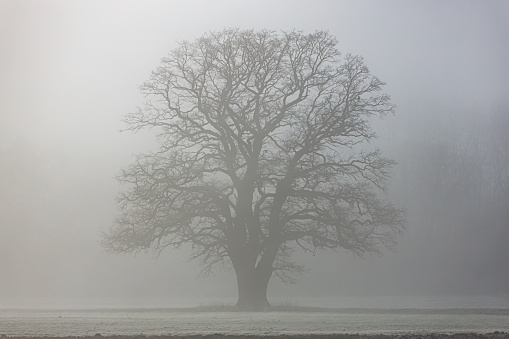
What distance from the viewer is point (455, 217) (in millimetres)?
55281

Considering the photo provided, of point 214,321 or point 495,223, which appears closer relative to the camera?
point 214,321

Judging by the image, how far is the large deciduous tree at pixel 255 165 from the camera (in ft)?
97.6

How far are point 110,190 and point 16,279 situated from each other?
30.0 feet

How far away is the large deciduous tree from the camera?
97.6 ft

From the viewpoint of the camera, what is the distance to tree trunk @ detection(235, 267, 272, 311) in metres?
30.0

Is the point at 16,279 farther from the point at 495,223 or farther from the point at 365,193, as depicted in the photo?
the point at 495,223

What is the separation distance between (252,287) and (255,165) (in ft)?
17.3

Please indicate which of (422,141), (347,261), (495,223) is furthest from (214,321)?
(422,141)

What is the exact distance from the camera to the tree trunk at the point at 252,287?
29984mm

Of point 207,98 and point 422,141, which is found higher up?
point 422,141

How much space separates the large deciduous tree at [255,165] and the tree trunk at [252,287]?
0.04 meters

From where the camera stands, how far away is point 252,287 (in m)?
30.1

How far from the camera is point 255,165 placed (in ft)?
101

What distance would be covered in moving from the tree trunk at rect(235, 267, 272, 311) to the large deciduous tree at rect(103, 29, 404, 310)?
0.04 metres
